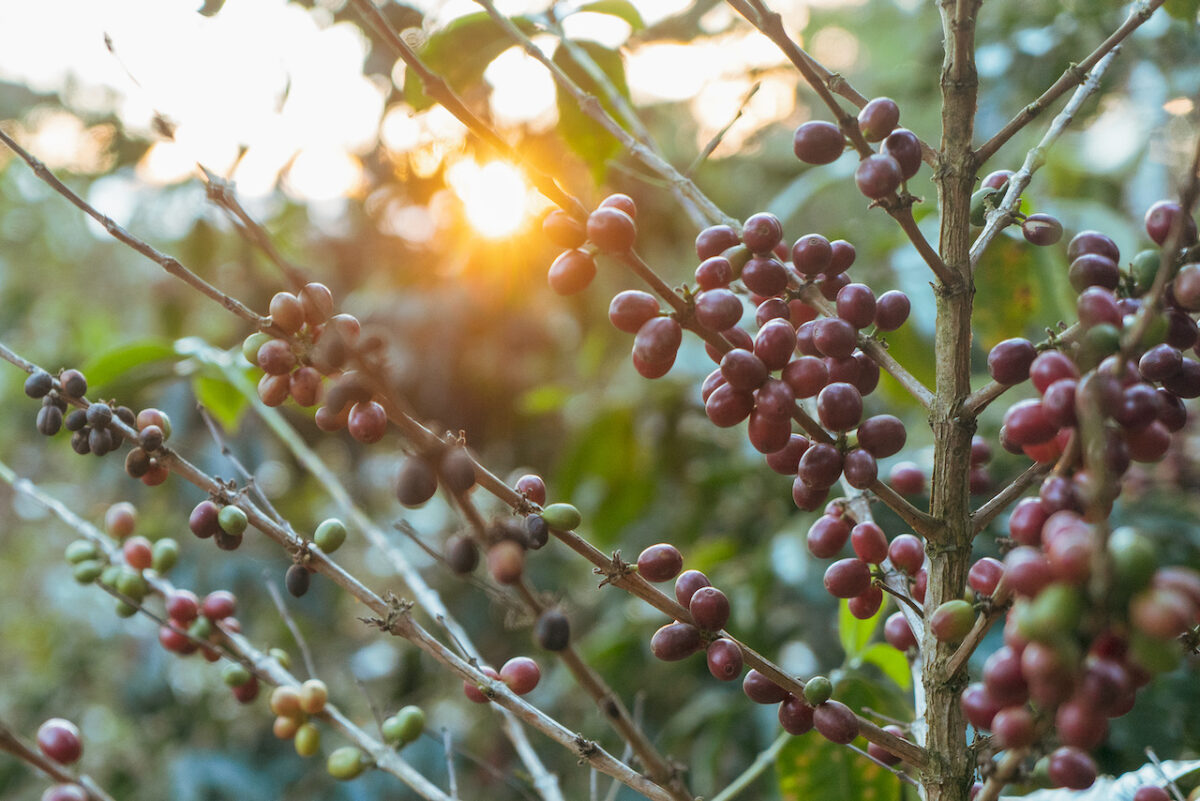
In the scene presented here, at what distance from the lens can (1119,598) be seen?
0.30m

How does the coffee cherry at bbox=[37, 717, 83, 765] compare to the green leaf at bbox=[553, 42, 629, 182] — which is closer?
the coffee cherry at bbox=[37, 717, 83, 765]

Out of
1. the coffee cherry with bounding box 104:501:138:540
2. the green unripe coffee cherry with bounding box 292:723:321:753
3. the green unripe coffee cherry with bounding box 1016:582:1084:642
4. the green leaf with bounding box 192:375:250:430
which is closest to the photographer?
the green unripe coffee cherry with bounding box 1016:582:1084:642

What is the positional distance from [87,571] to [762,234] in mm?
570

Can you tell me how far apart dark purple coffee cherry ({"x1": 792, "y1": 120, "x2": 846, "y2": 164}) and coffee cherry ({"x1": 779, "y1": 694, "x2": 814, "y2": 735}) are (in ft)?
0.95

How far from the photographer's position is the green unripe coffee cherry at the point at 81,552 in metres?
0.68

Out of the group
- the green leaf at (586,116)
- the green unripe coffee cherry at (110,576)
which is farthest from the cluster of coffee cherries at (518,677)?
the green leaf at (586,116)

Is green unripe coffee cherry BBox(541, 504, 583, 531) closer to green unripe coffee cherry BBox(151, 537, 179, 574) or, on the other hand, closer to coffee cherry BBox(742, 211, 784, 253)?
coffee cherry BBox(742, 211, 784, 253)

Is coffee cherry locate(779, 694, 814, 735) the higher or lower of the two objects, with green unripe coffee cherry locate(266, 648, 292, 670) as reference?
higher

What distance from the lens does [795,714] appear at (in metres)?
0.48

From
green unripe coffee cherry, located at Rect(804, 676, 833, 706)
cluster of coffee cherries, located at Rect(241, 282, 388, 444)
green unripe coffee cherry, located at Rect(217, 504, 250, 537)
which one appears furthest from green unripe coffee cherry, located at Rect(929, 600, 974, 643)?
green unripe coffee cherry, located at Rect(217, 504, 250, 537)

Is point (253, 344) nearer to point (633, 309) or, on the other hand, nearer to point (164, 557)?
point (633, 309)

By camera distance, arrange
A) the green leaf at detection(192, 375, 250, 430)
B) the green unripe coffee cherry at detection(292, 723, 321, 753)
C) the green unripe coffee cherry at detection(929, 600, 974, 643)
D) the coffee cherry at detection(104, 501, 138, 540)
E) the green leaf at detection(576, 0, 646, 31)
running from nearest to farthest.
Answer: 1. the green unripe coffee cherry at detection(929, 600, 974, 643)
2. the green unripe coffee cherry at detection(292, 723, 321, 753)
3. the coffee cherry at detection(104, 501, 138, 540)
4. the green leaf at detection(576, 0, 646, 31)
5. the green leaf at detection(192, 375, 250, 430)

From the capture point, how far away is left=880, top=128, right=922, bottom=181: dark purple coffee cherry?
46 cm

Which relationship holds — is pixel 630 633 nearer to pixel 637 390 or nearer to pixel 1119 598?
pixel 637 390
